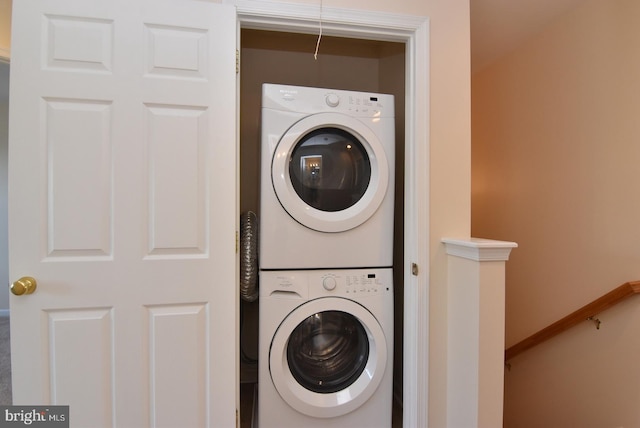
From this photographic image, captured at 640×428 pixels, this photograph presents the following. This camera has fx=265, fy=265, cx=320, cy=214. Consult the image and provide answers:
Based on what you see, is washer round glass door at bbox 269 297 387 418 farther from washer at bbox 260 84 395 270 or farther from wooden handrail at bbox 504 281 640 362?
wooden handrail at bbox 504 281 640 362

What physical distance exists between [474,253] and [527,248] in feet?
3.30

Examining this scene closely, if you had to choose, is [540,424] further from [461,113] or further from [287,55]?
[287,55]

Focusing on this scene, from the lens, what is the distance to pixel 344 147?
127cm

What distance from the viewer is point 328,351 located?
131 cm

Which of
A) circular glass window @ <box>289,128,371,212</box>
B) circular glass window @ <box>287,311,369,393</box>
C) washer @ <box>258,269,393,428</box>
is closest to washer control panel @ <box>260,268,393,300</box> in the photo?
washer @ <box>258,269,393,428</box>

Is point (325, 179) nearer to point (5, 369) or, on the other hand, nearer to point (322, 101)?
point (322, 101)

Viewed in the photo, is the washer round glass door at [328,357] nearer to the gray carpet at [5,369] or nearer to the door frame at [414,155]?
the door frame at [414,155]

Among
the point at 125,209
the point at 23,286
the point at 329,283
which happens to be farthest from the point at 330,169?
the point at 23,286

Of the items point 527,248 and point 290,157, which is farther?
point 527,248

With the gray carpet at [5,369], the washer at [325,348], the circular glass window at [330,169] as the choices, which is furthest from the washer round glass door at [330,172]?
the gray carpet at [5,369]

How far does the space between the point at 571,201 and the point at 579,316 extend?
0.62m

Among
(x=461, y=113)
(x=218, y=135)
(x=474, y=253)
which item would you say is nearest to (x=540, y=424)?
(x=474, y=253)

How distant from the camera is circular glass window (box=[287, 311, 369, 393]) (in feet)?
4.11

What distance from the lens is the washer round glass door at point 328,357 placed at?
1.19 metres
